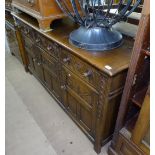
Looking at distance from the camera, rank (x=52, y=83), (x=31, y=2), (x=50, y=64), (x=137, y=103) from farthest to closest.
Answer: (x=52, y=83)
(x=50, y=64)
(x=31, y=2)
(x=137, y=103)

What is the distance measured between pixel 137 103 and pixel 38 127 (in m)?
1.01

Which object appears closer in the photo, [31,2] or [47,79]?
[31,2]

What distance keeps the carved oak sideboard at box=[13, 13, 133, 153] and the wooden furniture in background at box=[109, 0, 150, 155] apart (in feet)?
0.24

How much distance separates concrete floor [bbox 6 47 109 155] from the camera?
1.34 meters

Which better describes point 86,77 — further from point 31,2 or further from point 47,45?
point 31,2

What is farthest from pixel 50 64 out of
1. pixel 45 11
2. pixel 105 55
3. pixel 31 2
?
pixel 105 55

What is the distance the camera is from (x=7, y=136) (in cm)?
146

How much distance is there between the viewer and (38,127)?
60.0 inches

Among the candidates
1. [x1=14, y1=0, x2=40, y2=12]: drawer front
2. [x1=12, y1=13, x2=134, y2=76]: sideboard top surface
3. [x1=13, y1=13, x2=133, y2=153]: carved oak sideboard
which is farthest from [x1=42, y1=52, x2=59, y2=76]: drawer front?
[x1=14, y1=0, x2=40, y2=12]: drawer front

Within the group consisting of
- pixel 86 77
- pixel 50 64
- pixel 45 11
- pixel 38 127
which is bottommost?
pixel 38 127

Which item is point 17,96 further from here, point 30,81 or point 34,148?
point 34,148

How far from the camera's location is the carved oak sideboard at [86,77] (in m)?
A: 0.90
